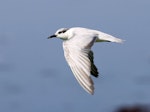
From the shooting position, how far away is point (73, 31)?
12703 millimetres

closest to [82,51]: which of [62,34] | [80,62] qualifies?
[80,62]

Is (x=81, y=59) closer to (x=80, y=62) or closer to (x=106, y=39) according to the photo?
(x=80, y=62)

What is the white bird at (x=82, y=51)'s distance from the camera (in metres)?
9.86

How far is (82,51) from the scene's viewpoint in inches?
424

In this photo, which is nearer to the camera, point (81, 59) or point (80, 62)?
point (80, 62)

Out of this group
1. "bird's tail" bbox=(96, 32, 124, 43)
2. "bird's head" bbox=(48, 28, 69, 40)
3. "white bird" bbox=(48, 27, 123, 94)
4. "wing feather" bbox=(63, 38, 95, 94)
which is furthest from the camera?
"bird's head" bbox=(48, 28, 69, 40)

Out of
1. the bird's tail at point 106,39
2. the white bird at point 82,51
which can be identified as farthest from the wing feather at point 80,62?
the bird's tail at point 106,39

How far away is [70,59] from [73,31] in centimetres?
223

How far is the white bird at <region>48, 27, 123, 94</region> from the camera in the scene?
9.86 meters

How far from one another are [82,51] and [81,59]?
35 centimetres

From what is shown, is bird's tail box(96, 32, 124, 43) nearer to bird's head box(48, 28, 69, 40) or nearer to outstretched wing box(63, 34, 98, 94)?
outstretched wing box(63, 34, 98, 94)

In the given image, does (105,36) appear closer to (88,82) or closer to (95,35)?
(95,35)

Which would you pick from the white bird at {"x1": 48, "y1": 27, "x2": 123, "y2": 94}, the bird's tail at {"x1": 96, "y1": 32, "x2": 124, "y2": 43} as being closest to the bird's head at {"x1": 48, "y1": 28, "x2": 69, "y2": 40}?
the white bird at {"x1": 48, "y1": 27, "x2": 123, "y2": 94}

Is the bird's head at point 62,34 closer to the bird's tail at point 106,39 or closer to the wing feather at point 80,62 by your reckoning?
the bird's tail at point 106,39
